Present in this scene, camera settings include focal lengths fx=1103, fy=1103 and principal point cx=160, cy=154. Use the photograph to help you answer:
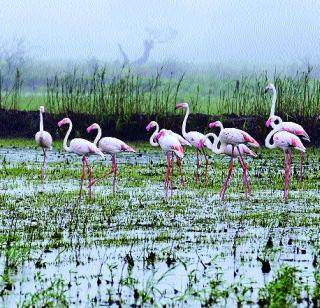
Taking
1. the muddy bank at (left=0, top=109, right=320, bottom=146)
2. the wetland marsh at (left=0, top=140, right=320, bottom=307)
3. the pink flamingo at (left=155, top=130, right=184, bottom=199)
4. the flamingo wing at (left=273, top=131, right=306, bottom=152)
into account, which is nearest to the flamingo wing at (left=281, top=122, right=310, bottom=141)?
the wetland marsh at (left=0, top=140, right=320, bottom=307)

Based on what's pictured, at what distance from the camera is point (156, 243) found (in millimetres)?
11359

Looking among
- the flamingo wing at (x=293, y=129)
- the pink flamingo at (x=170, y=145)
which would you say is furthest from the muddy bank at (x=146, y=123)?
the pink flamingo at (x=170, y=145)

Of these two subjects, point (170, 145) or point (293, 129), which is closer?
point (170, 145)

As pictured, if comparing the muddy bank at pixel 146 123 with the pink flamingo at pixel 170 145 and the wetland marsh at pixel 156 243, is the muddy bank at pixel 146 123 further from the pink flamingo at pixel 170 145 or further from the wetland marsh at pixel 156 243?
the pink flamingo at pixel 170 145

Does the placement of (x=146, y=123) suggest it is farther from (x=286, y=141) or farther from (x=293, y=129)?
(x=286, y=141)

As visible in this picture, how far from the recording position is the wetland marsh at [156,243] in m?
8.62

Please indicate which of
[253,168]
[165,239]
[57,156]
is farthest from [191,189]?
[57,156]

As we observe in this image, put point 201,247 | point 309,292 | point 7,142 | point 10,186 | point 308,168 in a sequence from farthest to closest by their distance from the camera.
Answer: point 7,142, point 308,168, point 10,186, point 201,247, point 309,292

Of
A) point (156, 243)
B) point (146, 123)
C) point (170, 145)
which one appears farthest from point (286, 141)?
point (146, 123)

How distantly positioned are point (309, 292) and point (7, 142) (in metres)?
21.3

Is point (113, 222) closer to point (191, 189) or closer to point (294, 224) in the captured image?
point (294, 224)

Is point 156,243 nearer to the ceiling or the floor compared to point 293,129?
nearer to the floor

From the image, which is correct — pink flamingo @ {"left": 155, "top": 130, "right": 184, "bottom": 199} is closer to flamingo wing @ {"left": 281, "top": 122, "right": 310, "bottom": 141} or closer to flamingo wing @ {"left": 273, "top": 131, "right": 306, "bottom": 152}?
flamingo wing @ {"left": 273, "top": 131, "right": 306, "bottom": 152}

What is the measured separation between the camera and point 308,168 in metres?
22.0
